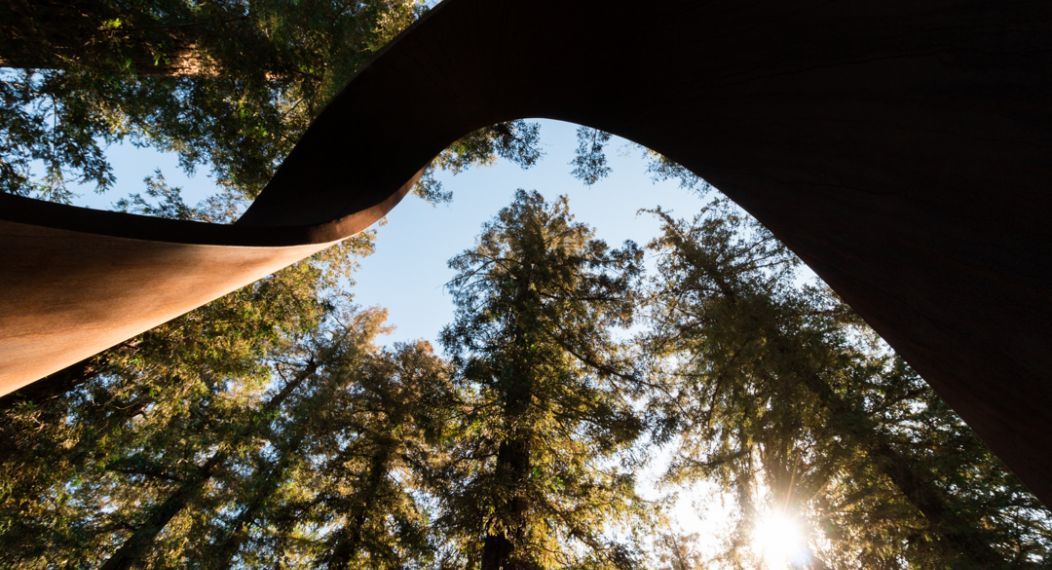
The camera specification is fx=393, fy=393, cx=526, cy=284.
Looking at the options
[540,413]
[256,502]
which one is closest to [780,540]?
[540,413]

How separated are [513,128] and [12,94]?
748 centimetres

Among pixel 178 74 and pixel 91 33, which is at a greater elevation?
pixel 178 74

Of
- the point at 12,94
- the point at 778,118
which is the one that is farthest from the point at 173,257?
the point at 12,94

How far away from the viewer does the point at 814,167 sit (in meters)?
1.80

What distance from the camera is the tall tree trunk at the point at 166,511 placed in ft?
31.7

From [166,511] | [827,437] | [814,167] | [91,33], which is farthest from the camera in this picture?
[166,511]

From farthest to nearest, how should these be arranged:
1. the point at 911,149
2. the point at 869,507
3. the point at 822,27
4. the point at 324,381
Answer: the point at 324,381, the point at 869,507, the point at 822,27, the point at 911,149

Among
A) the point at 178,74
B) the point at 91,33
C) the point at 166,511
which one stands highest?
the point at 178,74

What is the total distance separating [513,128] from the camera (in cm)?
891

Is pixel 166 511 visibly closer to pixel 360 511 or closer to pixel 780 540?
pixel 360 511

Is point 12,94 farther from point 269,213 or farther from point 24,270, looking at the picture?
point 24,270

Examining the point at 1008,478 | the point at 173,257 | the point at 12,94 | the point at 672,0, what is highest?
the point at 12,94

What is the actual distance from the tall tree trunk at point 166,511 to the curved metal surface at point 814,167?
9314mm

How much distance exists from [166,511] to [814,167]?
1614cm
